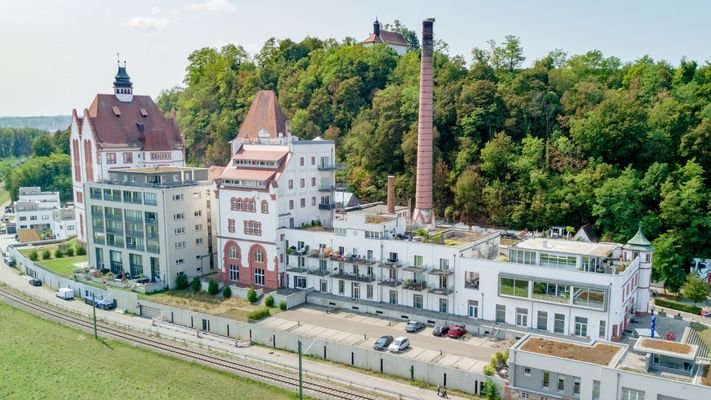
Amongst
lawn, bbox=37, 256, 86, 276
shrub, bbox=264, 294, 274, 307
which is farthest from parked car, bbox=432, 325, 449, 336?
lawn, bbox=37, 256, 86, 276

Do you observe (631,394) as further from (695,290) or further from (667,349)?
(695,290)

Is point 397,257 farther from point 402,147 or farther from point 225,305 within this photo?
point 402,147

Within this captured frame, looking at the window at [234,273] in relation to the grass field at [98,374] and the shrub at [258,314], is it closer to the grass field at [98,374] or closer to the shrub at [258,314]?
the shrub at [258,314]

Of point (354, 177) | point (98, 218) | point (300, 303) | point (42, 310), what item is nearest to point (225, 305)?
point (300, 303)

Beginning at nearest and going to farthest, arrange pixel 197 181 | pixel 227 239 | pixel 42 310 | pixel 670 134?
pixel 42 310 → pixel 227 239 → pixel 197 181 → pixel 670 134

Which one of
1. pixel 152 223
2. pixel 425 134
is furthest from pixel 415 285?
pixel 152 223

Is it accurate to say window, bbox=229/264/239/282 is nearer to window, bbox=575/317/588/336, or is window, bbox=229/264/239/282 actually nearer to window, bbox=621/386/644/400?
window, bbox=575/317/588/336

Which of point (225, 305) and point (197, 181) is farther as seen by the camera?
point (197, 181)
